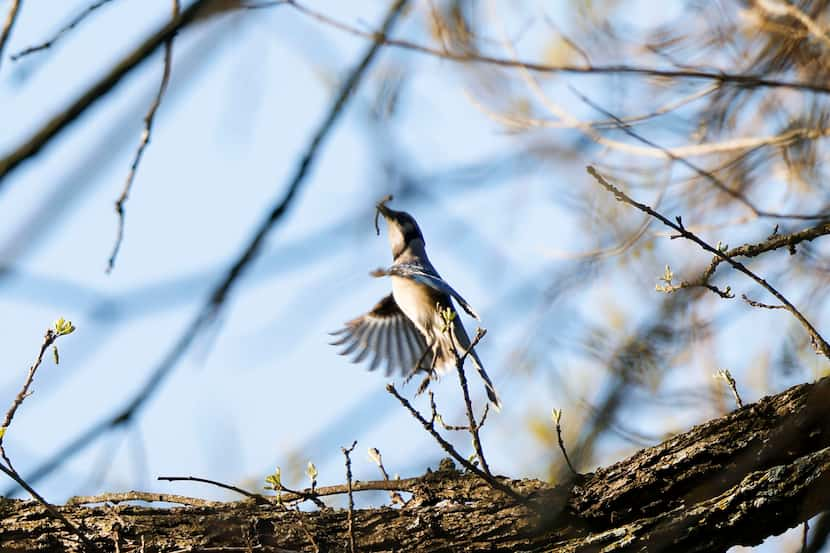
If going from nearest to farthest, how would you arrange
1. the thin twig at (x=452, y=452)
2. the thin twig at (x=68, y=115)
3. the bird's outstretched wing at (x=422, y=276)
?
the thin twig at (x=68, y=115) → the thin twig at (x=452, y=452) → the bird's outstretched wing at (x=422, y=276)

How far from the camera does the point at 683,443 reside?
248 centimetres

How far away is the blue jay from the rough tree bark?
5.90 feet

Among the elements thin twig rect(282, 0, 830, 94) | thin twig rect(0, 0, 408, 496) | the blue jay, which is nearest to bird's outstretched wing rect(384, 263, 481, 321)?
the blue jay

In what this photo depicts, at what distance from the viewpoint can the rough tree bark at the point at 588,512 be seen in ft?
7.56

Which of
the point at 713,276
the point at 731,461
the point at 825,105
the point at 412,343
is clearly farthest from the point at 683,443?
the point at 412,343

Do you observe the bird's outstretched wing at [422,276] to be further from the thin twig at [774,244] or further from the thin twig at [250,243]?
the thin twig at [250,243]

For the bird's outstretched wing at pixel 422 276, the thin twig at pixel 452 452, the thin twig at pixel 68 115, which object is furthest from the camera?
the bird's outstretched wing at pixel 422 276

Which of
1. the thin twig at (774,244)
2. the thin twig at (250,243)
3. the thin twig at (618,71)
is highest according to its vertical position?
the thin twig at (618,71)

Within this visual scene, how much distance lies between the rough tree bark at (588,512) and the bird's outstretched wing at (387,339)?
7.54 ft

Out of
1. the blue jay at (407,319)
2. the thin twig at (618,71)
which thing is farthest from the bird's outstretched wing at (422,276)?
the thin twig at (618,71)

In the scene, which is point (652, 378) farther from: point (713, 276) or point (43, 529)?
point (43, 529)

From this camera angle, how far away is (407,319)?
5.35 m

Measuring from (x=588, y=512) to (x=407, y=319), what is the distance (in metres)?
2.90

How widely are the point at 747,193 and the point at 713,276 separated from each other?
1.22 metres
